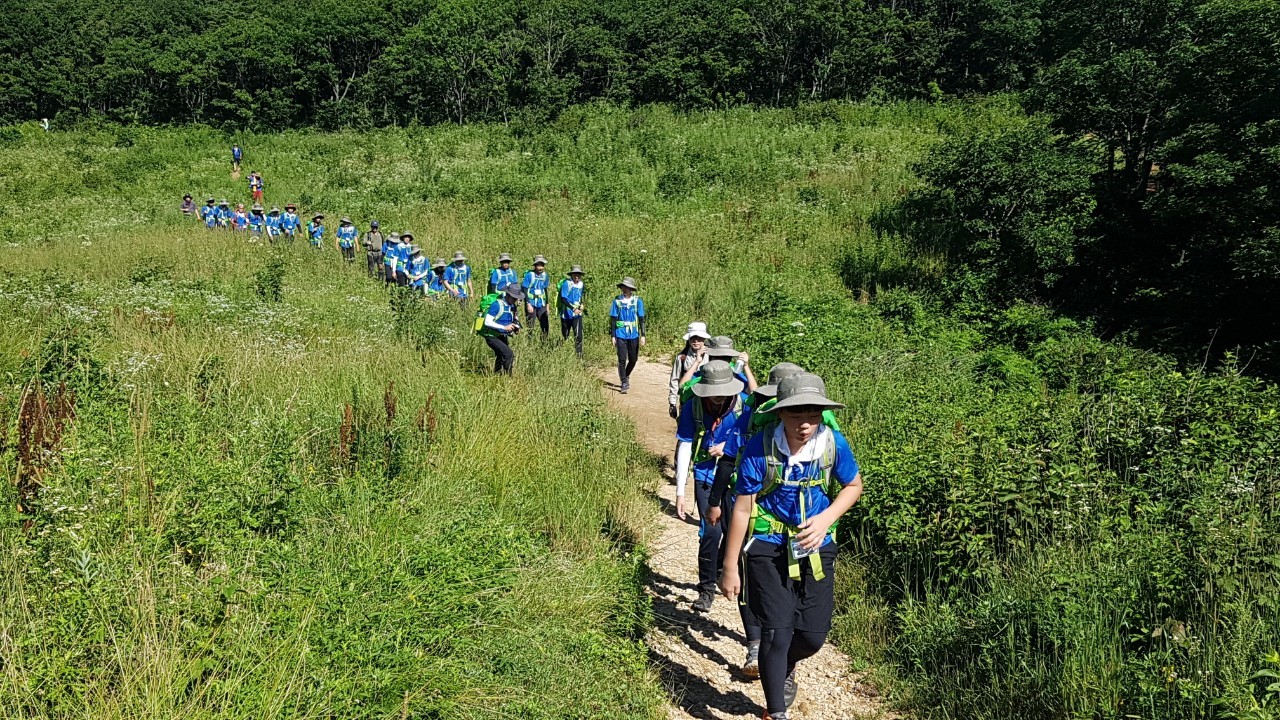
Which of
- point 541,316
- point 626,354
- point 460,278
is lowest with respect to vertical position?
point 626,354

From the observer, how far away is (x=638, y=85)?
5841 cm

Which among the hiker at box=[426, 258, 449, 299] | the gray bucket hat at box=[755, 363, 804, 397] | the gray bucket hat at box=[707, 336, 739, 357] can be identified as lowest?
the hiker at box=[426, 258, 449, 299]

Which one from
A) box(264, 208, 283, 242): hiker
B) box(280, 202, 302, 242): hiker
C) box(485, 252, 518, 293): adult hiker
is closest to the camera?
box(485, 252, 518, 293): adult hiker

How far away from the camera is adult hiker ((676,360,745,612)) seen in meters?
5.13

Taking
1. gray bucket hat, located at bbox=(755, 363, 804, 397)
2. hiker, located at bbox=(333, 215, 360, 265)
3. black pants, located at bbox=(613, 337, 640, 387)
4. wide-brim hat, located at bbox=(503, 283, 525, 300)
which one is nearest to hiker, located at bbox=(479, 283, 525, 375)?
wide-brim hat, located at bbox=(503, 283, 525, 300)

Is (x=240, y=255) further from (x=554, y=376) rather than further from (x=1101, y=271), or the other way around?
(x=1101, y=271)

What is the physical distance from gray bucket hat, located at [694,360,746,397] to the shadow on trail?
1722mm

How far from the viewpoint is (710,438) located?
533cm

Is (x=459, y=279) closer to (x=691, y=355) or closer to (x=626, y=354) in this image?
(x=626, y=354)

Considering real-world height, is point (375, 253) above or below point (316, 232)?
below

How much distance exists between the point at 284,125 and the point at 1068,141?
55556mm

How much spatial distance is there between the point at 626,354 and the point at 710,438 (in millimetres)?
5922

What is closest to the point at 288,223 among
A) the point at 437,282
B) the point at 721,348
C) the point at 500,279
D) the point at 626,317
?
the point at 437,282

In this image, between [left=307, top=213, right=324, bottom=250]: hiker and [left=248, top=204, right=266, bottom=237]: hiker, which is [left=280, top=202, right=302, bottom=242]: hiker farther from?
[left=307, top=213, right=324, bottom=250]: hiker
